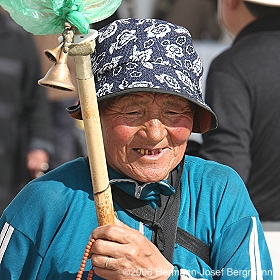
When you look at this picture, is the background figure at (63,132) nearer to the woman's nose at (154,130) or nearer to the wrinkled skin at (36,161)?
the wrinkled skin at (36,161)

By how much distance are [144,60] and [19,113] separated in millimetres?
2752

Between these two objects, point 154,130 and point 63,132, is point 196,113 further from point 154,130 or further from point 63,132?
point 63,132

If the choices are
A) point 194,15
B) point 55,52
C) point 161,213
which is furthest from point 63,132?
point 55,52

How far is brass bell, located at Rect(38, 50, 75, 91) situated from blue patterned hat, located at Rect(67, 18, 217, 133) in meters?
0.29

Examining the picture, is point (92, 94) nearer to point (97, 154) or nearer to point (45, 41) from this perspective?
point (97, 154)

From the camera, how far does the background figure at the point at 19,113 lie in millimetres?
4576

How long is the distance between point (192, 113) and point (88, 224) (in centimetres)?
45

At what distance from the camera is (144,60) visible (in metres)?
2.04

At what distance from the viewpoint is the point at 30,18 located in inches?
72.9

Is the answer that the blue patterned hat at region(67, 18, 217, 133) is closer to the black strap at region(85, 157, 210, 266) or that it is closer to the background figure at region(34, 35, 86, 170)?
the black strap at region(85, 157, 210, 266)

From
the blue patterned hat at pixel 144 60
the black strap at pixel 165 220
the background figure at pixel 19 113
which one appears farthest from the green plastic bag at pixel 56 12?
the background figure at pixel 19 113

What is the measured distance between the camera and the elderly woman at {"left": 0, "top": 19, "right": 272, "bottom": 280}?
2027 mm

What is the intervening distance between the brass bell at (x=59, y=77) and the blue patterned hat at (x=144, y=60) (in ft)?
0.94

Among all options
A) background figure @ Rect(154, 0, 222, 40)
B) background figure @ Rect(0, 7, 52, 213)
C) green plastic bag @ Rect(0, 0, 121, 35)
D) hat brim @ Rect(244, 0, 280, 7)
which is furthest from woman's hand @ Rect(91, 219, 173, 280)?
background figure @ Rect(154, 0, 222, 40)
